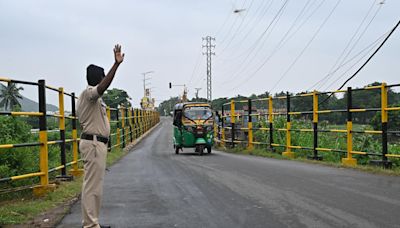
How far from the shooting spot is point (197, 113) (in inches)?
711

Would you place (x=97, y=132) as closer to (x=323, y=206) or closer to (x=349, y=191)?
(x=323, y=206)

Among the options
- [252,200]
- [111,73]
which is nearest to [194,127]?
[252,200]

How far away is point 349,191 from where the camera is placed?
22.5ft

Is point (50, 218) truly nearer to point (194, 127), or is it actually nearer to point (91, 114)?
point (91, 114)

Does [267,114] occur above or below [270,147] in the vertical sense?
above

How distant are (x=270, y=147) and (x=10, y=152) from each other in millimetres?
9053

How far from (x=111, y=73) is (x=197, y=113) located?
13638 millimetres

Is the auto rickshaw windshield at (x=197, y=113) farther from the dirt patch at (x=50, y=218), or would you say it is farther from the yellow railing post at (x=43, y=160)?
the dirt patch at (x=50, y=218)

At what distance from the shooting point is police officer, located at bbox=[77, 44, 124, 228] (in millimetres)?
4617

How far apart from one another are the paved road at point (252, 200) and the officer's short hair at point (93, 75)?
5.67ft

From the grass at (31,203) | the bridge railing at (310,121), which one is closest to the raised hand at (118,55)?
the grass at (31,203)

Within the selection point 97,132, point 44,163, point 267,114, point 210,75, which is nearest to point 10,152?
point 44,163

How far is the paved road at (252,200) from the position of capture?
5.21 metres

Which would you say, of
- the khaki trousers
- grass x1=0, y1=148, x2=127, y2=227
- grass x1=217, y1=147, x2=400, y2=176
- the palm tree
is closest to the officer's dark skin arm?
the khaki trousers
